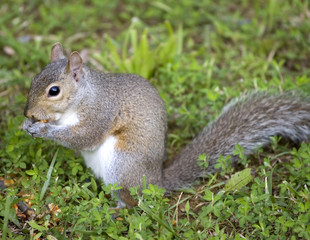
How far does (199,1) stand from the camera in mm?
5082

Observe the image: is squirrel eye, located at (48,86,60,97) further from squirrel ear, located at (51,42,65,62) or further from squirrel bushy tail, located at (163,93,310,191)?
squirrel bushy tail, located at (163,93,310,191)

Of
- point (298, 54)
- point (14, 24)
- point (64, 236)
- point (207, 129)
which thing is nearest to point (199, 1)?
point (298, 54)

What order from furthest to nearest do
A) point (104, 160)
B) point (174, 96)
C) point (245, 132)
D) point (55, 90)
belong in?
1. point (174, 96)
2. point (245, 132)
3. point (104, 160)
4. point (55, 90)

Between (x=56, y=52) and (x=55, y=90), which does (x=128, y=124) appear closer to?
(x=55, y=90)

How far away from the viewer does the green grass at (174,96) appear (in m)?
2.48

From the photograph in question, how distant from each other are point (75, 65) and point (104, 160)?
0.63 m

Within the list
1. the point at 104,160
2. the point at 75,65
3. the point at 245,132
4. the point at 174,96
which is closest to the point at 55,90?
the point at 75,65

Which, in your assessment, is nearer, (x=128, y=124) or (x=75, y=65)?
(x=75, y=65)

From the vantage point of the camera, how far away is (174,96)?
3.81 metres

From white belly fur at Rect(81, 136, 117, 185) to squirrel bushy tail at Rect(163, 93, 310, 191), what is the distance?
38cm

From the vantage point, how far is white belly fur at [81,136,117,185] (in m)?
2.76

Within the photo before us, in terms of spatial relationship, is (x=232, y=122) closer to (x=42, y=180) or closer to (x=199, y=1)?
(x=42, y=180)

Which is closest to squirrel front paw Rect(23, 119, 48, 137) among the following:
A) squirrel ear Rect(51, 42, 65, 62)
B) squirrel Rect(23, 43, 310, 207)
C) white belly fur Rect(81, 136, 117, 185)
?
squirrel Rect(23, 43, 310, 207)

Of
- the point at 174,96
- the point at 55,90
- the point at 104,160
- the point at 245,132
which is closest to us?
the point at 55,90
